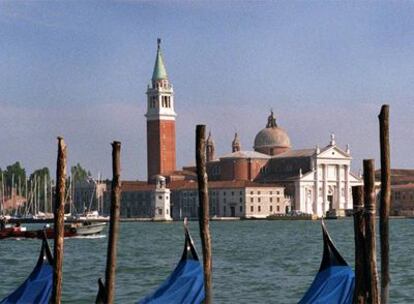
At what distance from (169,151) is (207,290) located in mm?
67774

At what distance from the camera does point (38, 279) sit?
1063 cm

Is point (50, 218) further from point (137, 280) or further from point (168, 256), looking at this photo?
point (137, 280)

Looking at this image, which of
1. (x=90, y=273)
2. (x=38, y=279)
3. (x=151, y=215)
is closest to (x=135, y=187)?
(x=151, y=215)

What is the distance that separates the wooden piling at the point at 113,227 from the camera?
10.3 m

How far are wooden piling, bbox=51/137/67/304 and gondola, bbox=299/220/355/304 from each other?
7.65 feet

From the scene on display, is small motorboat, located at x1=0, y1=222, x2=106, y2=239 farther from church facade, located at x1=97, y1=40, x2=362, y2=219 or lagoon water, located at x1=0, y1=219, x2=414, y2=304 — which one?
church facade, located at x1=97, y1=40, x2=362, y2=219

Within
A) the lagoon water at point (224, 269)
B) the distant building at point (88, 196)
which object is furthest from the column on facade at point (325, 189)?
the lagoon water at point (224, 269)

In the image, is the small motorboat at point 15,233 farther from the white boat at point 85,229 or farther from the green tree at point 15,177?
the green tree at point 15,177

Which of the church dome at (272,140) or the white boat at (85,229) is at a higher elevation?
the church dome at (272,140)

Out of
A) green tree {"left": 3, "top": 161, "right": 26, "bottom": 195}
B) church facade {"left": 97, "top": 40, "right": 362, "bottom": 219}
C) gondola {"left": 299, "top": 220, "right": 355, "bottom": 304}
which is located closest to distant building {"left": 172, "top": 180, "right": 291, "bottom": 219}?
church facade {"left": 97, "top": 40, "right": 362, "bottom": 219}

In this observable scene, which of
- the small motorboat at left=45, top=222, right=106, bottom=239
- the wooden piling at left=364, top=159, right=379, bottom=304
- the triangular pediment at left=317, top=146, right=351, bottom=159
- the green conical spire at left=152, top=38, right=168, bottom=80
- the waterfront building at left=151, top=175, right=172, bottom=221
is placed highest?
the green conical spire at left=152, top=38, right=168, bottom=80

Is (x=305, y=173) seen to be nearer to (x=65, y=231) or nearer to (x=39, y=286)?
(x=65, y=231)

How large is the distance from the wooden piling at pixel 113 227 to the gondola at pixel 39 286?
610 mm

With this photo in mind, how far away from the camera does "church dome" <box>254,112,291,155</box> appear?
82.0m
